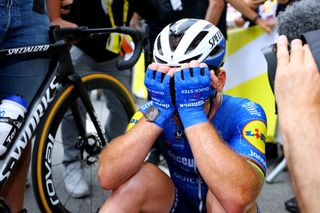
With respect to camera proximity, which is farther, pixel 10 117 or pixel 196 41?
pixel 10 117

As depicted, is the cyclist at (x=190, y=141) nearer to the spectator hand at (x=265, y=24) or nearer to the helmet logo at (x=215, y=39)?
the helmet logo at (x=215, y=39)

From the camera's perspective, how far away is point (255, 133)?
1.68 metres

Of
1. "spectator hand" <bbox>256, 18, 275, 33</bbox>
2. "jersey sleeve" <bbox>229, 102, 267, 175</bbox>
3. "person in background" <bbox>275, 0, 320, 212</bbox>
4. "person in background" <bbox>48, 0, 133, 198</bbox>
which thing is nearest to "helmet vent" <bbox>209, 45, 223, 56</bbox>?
"jersey sleeve" <bbox>229, 102, 267, 175</bbox>

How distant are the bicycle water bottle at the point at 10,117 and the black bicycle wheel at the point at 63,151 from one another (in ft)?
0.54

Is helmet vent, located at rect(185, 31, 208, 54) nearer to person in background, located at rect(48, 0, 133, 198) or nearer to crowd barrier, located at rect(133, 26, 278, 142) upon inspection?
person in background, located at rect(48, 0, 133, 198)

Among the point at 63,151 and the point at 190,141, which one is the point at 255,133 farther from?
the point at 63,151

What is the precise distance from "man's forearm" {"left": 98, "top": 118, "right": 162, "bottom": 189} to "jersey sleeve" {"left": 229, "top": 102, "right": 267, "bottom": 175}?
0.99 ft

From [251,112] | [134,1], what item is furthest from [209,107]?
[134,1]

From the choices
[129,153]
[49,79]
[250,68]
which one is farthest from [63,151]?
[250,68]

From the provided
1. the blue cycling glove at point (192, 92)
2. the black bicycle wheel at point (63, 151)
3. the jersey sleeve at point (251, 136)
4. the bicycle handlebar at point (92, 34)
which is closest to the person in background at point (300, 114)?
the blue cycling glove at point (192, 92)

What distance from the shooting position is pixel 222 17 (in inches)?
129

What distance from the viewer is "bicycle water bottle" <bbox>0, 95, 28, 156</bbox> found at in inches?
74.5

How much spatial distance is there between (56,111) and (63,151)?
67cm

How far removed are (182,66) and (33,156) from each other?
933 mm
